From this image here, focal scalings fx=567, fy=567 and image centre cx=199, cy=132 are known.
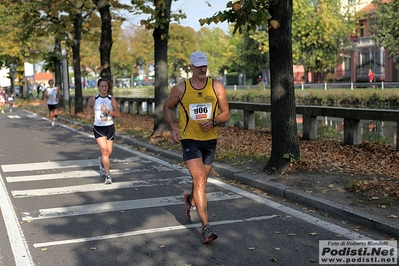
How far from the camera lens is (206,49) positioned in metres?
101

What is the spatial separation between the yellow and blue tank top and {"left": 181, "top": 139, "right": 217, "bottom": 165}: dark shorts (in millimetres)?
50

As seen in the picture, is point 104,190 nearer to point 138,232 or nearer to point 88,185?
point 88,185

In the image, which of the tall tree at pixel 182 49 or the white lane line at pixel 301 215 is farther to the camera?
the tall tree at pixel 182 49

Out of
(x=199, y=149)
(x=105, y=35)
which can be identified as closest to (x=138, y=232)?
(x=199, y=149)

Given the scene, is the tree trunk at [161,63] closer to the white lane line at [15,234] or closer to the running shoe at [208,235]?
the white lane line at [15,234]

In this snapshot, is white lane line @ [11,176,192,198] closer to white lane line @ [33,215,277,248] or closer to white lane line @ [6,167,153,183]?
white lane line @ [6,167,153,183]

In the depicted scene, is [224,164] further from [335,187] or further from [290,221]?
[290,221]

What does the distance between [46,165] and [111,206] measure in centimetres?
470

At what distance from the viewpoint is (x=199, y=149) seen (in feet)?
21.3

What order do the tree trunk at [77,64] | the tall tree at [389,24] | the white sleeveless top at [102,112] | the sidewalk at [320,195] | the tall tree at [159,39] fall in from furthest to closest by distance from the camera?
the tall tree at [389,24] → the tree trunk at [77,64] → the tall tree at [159,39] → the white sleeveless top at [102,112] → the sidewalk at [320,195]

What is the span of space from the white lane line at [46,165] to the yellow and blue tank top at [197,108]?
20.5ft

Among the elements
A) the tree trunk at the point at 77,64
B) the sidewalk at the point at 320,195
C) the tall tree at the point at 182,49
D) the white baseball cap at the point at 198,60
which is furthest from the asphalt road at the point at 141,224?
the tall tree at the point at 182,49

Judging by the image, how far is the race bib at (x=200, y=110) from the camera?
639 cm

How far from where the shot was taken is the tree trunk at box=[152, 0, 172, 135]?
16.6 metres
